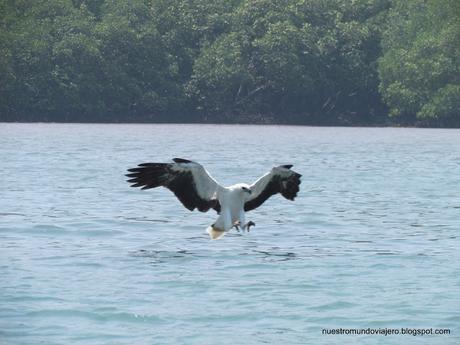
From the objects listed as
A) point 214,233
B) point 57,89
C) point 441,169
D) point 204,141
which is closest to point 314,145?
point 204,141

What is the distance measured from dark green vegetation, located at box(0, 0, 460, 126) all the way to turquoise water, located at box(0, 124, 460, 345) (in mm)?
51191

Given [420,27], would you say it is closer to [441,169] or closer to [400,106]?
[400,106]

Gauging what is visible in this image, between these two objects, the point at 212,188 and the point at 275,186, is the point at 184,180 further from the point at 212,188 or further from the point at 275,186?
the point at 275,186

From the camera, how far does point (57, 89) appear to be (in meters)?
89.4

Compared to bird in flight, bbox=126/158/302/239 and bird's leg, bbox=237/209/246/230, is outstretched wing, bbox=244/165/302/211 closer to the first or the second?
bird in flight, bbox=126/158/302/239

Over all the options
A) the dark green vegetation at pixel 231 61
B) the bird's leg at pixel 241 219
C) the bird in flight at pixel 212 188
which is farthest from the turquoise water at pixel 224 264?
the dark green vegetation at pixel 231 61

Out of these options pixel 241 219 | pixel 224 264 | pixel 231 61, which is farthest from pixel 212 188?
pixel 231 61

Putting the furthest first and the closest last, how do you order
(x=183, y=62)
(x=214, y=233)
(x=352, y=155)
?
1. (x=183, y=62)
2. (x=352, y=155)
3. (x=214, y=233)

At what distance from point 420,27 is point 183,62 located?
727 inches

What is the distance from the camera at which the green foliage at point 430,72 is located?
86562mm

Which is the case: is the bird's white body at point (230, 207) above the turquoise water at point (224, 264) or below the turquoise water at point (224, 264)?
above

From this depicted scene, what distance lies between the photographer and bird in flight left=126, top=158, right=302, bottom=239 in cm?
1664

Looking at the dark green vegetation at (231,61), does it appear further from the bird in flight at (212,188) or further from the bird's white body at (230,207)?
the bird's white body at (230,207)

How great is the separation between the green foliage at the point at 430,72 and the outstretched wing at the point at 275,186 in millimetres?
69009
